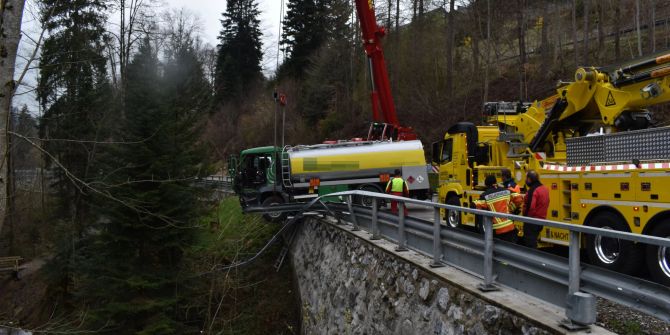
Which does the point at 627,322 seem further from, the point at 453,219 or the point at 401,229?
the point at 453,219

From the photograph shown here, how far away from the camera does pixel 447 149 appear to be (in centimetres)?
1486

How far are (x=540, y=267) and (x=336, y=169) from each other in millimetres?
13105

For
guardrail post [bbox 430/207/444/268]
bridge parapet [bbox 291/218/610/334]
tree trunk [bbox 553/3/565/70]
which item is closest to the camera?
bridge parapet [bbox 291/218/610/334]

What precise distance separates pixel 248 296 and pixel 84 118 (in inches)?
386

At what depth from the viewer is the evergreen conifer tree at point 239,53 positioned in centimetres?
5575

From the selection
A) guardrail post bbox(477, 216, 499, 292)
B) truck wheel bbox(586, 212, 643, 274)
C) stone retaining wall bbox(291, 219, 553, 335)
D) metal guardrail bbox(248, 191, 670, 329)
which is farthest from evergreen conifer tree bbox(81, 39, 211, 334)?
truck wheel bbox(586, 212, 643, 274)

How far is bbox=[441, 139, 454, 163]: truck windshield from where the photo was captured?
14619 millimetres

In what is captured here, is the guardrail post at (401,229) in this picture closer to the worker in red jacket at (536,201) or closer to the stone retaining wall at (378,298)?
the stone retaining wall at (378,298)

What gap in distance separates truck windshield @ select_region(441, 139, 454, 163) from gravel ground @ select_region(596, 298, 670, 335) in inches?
427

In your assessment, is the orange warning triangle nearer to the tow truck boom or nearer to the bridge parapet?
the tow truck boom

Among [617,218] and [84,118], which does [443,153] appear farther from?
[84,118]

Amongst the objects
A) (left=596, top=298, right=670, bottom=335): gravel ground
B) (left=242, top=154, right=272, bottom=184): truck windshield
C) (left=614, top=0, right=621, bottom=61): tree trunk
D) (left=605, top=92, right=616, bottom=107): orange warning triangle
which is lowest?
(left=596, top=298, right=670, bottom=335): gravel ground

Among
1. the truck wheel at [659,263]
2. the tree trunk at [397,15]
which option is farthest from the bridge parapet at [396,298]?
the tree trunk at [397,15]

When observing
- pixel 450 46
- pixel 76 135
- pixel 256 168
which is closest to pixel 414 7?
pixel 450 46
